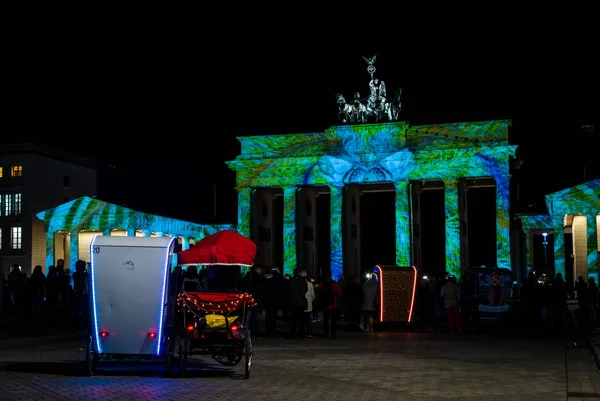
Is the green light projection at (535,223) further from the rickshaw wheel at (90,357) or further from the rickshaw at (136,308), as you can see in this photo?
the rickshaw wheel at (90,357)

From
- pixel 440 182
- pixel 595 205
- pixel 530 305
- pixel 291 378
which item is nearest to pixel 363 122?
pixel 440 182

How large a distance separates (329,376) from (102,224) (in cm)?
4728

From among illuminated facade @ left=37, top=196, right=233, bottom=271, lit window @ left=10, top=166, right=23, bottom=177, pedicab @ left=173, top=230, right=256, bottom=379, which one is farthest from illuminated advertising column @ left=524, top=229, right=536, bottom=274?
pedicab @ left=173, top=230, right=256, bottom=379

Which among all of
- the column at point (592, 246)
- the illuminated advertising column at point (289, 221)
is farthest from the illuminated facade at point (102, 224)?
the column at point (592, 246)

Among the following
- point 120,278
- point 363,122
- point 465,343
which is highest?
point 363,122

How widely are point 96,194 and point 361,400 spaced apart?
7480 centimetres

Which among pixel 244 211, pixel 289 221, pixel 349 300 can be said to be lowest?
pixel 349 300

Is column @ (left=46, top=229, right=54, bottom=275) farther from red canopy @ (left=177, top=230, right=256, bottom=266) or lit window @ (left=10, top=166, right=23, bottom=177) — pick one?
red canopy @ (left=177, top=230, right=256, bottom=266)

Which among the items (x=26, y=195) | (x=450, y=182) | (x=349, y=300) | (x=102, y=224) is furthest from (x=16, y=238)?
(x=349, y=300)

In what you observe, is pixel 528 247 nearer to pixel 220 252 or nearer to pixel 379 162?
pixel 379 162

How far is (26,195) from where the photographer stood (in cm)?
7519

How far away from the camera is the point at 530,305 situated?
31.7 m

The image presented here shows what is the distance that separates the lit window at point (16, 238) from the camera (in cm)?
7394

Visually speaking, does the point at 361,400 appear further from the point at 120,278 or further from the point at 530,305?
the point at 530,305
